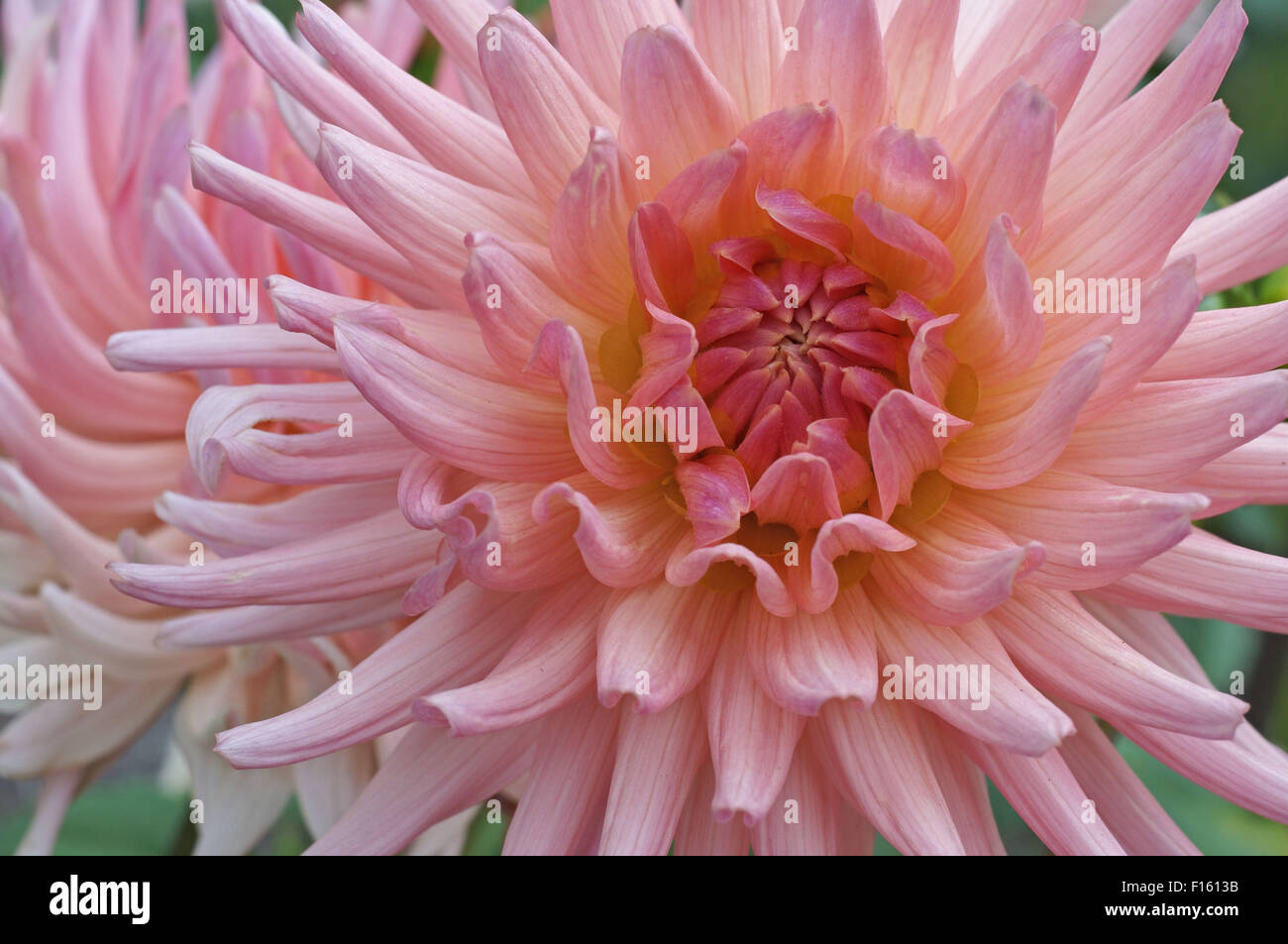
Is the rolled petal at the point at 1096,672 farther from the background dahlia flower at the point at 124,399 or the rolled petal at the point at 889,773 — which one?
the background dahlia flower at the point at 124,399

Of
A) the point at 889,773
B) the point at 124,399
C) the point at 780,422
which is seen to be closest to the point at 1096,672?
the point at 889,773

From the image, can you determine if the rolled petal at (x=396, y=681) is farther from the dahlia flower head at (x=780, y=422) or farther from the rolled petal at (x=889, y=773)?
the rolled petal at (x=889, y=773)

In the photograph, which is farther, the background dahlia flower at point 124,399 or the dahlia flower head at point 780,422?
the background dahlia flower at point 124,399

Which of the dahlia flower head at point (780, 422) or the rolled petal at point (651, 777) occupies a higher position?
the dahlia flower head at point (780, 422)

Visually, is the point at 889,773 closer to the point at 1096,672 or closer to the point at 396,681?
the point at 1096,672

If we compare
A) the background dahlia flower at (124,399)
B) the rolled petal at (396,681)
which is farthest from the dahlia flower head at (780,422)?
the background dahlia flower at (124,399)
